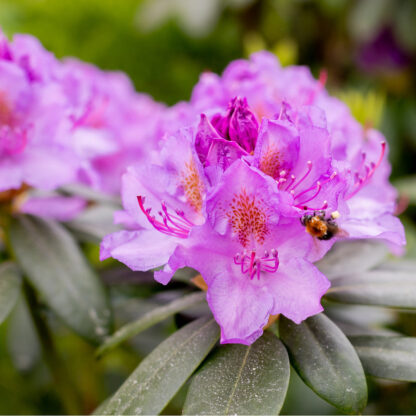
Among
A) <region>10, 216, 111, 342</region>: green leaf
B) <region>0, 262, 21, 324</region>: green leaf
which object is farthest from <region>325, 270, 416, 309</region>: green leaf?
<region>0, 262, 21, 324</region>: green leaf

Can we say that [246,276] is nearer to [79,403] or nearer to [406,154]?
[79,403]

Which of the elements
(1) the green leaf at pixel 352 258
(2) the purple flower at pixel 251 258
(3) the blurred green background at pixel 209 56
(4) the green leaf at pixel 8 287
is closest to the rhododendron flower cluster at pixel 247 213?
(2) the purple flower at pixel 251 258

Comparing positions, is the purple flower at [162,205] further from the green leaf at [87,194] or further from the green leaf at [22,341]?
the green leaf at [22,341]

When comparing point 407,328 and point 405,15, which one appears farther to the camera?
point 405,15

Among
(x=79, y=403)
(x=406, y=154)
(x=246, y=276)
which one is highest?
(x=246, y=276)

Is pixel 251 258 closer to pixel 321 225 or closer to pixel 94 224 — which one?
pixel 321 225

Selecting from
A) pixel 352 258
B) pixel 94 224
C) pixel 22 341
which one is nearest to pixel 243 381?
pixel 352 258

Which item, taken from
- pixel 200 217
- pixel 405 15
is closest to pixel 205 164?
pixel 200 217
